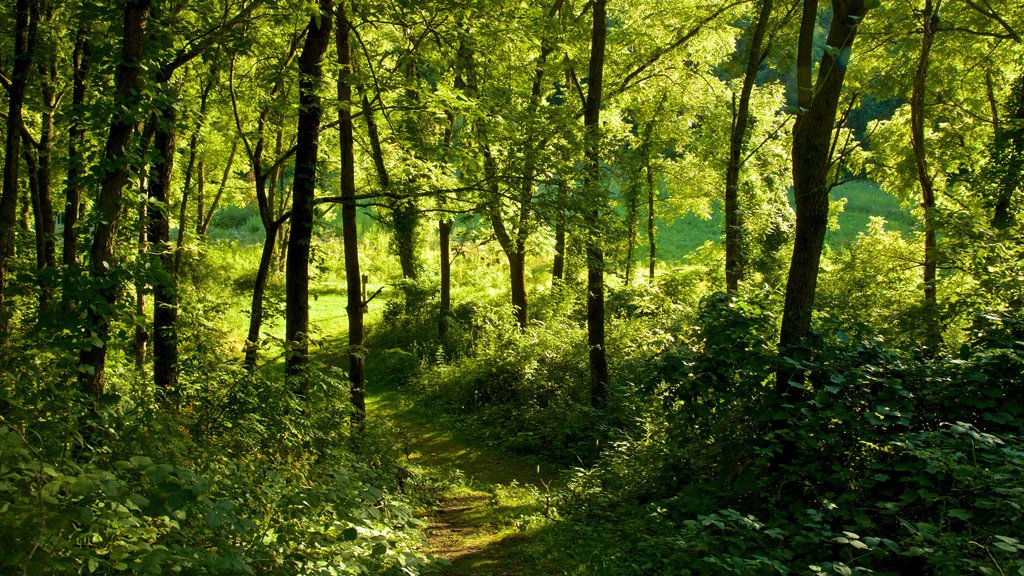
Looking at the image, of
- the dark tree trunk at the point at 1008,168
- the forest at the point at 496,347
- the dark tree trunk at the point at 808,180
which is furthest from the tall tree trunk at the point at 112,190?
the dark tree trunk at the point at 1008,168

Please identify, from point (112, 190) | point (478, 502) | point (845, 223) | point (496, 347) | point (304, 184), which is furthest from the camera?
point (845, 223)

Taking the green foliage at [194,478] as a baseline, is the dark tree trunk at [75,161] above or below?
above

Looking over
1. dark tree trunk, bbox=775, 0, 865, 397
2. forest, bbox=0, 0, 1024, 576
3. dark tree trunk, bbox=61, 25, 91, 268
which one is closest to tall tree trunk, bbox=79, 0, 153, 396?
forest, bbox=0, 0, 1024, 576

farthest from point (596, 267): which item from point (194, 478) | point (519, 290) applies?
point (519, 290)

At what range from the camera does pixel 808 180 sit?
5.78 meters

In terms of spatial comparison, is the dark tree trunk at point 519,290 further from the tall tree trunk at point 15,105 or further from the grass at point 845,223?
the grass at point 845,223

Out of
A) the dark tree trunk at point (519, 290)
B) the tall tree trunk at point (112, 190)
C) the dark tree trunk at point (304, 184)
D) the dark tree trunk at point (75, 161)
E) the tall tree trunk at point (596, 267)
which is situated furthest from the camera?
the dark tree trunk at point (519, 290)

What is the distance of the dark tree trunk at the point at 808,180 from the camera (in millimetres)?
5621

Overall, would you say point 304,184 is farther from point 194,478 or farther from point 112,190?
point 194,478

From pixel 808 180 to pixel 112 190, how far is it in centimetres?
592

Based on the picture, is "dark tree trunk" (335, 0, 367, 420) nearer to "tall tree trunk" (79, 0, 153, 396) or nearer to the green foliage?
the green foliage

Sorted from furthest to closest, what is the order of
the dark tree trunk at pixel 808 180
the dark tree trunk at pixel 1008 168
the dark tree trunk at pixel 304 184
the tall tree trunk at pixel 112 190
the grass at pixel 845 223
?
1. the grass at pixel 845 223
2. the dark tree trunk at pixel 1008 168
3. the dark tree trunk at pixel 304 184
4. the dark tree trunk at pixel 808 180
5. the tall tree trunk at pixel 112 190

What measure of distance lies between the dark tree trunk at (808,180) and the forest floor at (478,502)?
3.27 m

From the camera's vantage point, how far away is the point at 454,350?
1789 centimetres
